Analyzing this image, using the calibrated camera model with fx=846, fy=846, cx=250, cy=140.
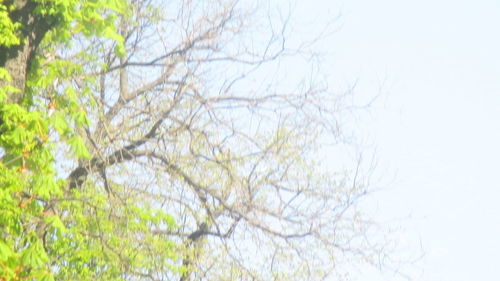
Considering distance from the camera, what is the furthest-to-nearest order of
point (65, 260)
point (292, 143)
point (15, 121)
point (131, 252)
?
1. point (65, 260)
2. point (292, 143)
3. point (131, 252)
4. point (15, 121)

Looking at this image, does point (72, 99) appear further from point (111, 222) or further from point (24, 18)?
point (111, 222)

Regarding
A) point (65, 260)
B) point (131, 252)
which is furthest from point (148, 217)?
point (131, 252)

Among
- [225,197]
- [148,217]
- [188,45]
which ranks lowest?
[225,197]

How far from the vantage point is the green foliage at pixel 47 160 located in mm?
11281

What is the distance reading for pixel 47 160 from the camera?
38.5ft

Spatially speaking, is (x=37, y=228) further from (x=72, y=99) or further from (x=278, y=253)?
(x=278, y=253)

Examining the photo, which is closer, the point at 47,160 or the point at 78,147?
the point at 78,147

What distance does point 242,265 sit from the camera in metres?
12.3

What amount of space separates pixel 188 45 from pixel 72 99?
321cm

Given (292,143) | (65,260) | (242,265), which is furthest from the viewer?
(65,260)

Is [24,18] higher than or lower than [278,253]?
higher

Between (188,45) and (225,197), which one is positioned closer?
(225,197)

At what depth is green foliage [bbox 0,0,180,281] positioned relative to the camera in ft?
37.0

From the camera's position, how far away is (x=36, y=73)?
41.7 feet
